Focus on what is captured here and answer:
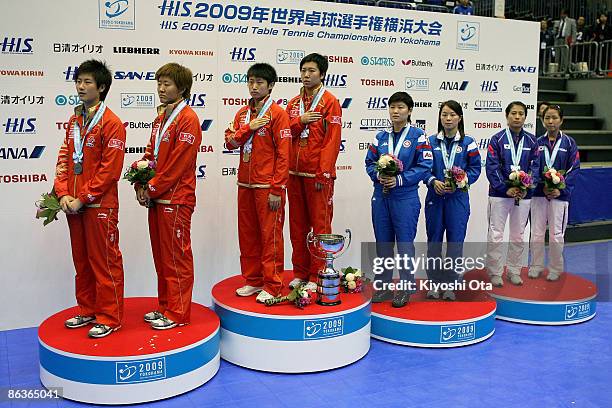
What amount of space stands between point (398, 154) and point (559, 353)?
6.52ft

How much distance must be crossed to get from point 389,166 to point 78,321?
100 inches

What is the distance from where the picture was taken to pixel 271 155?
4.68 m

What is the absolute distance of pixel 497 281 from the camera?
6070mm

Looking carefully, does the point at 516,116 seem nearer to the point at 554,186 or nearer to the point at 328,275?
the point at 554,186

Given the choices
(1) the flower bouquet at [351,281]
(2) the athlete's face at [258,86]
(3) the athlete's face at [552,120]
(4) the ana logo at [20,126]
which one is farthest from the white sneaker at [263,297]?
(3) the athlete's face at [552,120]

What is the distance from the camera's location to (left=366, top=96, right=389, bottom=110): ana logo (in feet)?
22.4

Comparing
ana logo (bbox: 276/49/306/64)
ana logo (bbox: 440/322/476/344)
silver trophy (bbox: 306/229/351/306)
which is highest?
ana logo (bbox: 276/49/306/64)

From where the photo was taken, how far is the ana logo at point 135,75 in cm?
556

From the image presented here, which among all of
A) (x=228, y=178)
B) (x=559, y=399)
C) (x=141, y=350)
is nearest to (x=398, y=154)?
(x=228, y=178)

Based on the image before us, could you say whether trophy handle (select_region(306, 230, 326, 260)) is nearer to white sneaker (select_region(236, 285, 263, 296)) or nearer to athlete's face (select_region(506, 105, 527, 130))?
white sneaker (select_region(236, 285, 263, 296))

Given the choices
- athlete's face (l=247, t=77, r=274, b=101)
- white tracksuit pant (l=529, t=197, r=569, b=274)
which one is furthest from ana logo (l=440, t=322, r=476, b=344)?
athlete's face (l=247, t=77, r=274, b=101)

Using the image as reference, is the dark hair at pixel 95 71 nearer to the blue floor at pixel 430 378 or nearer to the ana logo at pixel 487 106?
the blue floor at pixel 430 378

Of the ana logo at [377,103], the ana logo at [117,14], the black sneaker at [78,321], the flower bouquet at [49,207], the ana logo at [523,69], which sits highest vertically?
the ana logo at [117,14]

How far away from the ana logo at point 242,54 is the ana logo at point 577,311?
12.0 ft
